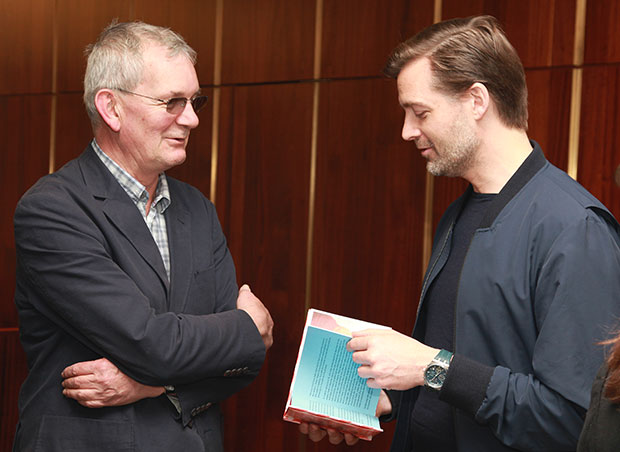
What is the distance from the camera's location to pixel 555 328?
70.5 inches

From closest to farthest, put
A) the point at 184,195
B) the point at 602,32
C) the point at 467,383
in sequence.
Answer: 1. the point at 467,383
2. the point at 184,195
3. the point at 602,32

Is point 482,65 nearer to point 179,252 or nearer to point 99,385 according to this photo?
point 179,252

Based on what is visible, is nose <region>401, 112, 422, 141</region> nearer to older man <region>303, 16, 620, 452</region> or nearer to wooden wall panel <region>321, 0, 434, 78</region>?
older man <region>303, 16, 620, 452</region>

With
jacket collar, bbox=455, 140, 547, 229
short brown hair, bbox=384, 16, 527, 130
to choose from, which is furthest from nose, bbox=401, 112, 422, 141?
jacket collar, bbox=455, 140, 547, 229

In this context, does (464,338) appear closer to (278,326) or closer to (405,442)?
Result: (405,442)

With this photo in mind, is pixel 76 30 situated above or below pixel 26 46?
above

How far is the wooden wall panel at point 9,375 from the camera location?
4.19 metres

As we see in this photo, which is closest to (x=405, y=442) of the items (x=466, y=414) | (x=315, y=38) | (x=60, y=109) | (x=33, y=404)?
(x=466, y=414)

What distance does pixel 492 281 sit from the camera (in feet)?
6.37

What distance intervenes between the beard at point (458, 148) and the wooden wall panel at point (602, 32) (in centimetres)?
145

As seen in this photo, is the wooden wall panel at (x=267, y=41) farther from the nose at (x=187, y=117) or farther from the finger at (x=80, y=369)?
the finger at (x=80, y=369)

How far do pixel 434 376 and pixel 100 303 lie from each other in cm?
92

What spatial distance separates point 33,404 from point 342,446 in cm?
231

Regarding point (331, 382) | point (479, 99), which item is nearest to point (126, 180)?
point (331, 382)
